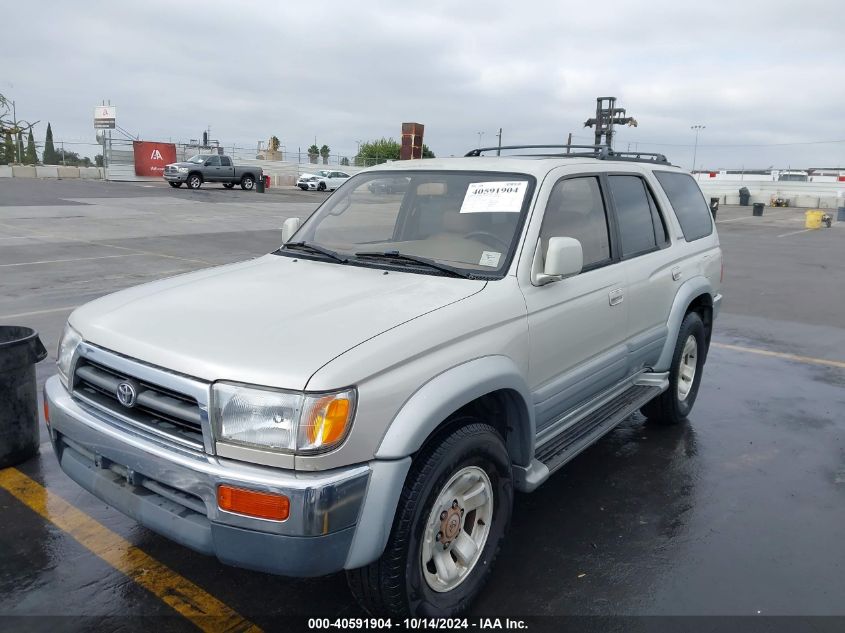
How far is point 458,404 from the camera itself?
271cm

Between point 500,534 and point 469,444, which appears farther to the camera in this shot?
point 500,534

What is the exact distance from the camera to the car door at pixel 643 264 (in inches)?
169

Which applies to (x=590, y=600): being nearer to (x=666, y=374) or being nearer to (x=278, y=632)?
(x=278, y=632)

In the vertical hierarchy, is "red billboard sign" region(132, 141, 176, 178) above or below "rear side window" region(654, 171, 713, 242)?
above

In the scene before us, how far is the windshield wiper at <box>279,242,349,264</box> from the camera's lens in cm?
373

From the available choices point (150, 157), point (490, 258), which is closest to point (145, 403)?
point (490, 258)

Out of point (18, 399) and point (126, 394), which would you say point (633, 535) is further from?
point (18, 399)

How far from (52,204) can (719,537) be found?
2471 cm

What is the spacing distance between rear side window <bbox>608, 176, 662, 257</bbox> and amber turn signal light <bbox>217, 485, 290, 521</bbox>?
277 centimetres

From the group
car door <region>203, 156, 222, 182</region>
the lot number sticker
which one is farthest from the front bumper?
car door <region>203, 156, 222, 182</region>

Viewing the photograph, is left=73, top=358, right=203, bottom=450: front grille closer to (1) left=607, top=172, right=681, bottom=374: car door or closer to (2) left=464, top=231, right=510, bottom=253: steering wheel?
(2) left=464, top=231, right=510, bottom=253: steering wheel

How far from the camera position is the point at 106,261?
12.5m

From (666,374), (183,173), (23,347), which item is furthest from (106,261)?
(183,173)

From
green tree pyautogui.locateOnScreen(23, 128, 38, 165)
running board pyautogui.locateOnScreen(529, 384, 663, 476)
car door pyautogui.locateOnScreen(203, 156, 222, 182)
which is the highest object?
green tree pyautogui.locateOnScreen(23, 128, 38, 165)
